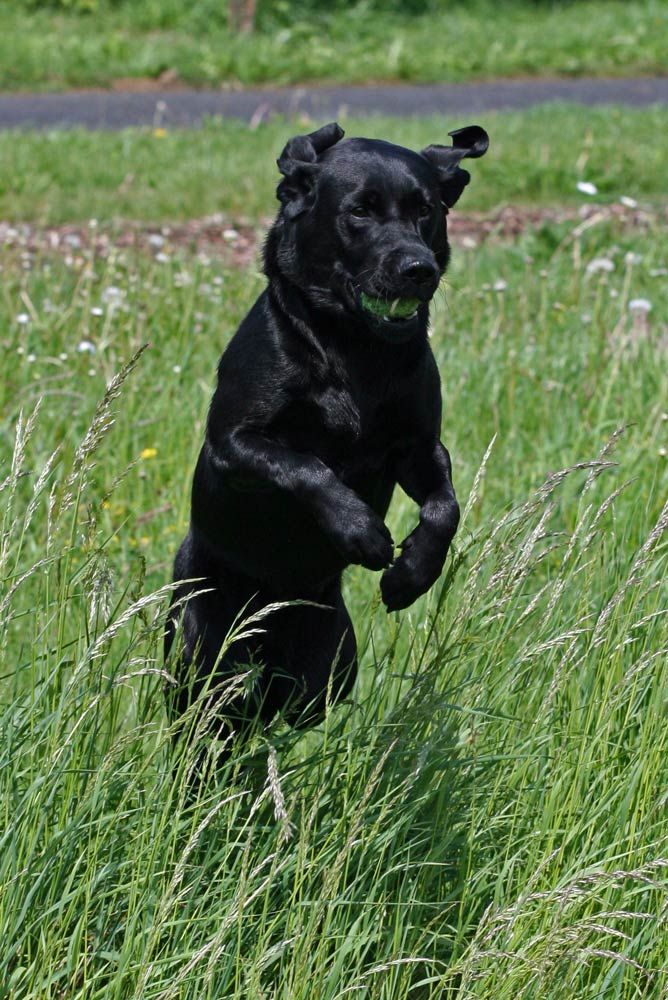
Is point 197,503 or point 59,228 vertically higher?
point 197,503

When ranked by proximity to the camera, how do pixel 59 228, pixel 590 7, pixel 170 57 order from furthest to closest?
pixel 590 7, pixel 170 57, pixel 59 228

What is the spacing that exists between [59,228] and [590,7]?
14.2 metres

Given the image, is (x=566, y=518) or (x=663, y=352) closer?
(x=566, y=518)

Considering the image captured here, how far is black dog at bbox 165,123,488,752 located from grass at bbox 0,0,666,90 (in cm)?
1171

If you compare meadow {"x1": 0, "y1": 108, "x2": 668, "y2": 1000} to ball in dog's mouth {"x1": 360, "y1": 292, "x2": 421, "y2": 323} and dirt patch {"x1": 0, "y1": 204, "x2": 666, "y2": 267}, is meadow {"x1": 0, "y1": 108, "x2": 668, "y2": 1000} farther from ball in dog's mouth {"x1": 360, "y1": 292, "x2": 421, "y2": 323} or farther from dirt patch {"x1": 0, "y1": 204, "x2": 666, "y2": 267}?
dirt patch {"x1": 0, "y1": 204, "x2": 666, "y2": 267}

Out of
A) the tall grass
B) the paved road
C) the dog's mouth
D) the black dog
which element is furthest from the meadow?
the paved road

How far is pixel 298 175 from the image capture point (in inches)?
109

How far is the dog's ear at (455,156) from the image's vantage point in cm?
289

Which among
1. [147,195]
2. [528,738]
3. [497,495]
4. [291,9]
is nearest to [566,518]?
[497,495]

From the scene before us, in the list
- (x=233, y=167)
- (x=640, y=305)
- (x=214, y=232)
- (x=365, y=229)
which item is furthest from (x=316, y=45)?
(x=365, y=229)

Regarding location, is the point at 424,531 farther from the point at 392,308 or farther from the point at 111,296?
the point at 111,296

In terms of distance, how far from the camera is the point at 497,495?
4.26m

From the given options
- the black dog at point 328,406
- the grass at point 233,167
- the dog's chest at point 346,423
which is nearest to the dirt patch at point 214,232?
the grass at point 233,167

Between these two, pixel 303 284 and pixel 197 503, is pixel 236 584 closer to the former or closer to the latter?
pixel 197 503
